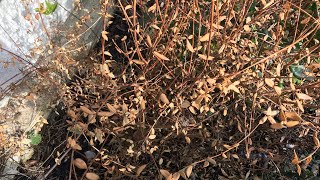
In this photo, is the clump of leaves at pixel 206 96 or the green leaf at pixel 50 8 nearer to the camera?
the clump of leaves at pixel 206 96

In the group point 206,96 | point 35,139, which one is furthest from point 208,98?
point 35,139

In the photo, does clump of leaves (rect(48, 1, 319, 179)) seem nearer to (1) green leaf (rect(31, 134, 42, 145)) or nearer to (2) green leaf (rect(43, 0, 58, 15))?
(1) green leaf (rect(31, 134, 42, 145))

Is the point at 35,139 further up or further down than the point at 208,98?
further down

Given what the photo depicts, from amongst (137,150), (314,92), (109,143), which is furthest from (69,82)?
(314,92)

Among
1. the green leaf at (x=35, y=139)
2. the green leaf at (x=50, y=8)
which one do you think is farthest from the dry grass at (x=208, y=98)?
the green leaf at (x=50, y=8)

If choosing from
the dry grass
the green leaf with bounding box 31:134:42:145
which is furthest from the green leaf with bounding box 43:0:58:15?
the green leaf with bounding box 31:134:42:145

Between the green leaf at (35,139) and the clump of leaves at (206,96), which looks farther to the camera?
the green leaf at (35,139)

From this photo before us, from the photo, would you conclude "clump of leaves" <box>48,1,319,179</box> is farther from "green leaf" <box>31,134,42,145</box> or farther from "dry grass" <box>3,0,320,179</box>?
"green leaf" <box>31,134,42,145</box>

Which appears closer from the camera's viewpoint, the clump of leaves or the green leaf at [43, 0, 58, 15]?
the clump of leaves

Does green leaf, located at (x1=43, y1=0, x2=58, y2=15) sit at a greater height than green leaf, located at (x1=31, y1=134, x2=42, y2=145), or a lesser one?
greater

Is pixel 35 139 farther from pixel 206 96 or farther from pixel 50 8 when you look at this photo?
pixel 206 96

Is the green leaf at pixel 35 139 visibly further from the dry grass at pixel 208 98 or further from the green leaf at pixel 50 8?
the green leaf at pixel 50 8

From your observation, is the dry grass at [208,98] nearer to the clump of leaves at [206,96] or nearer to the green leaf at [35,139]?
the clump of leaves at [206,96]

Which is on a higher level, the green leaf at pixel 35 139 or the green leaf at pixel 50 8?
the green leaf at pixel 50 8
